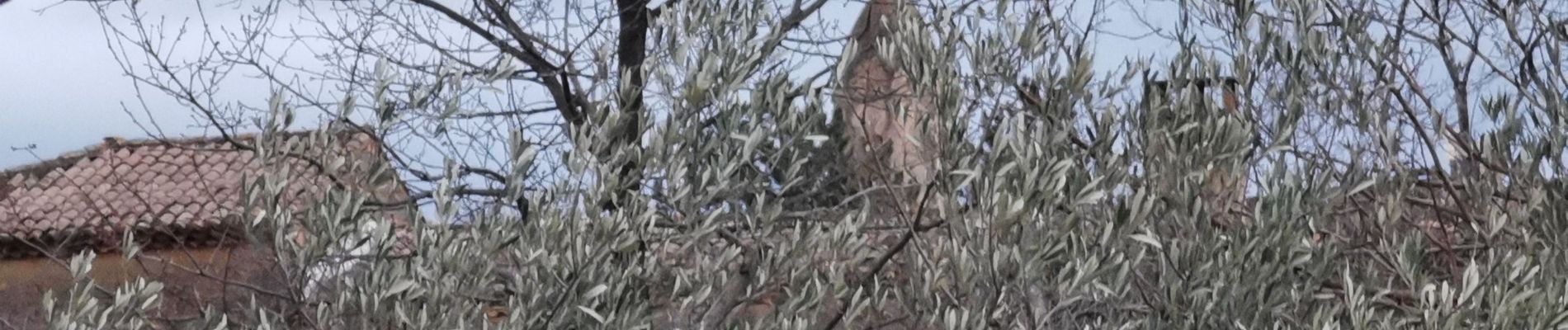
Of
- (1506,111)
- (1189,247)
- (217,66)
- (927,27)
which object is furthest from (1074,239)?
(217,66)

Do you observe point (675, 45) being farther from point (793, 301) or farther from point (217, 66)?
point (217, 66)

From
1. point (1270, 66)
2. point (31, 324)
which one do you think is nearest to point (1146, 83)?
point (1270, 66)

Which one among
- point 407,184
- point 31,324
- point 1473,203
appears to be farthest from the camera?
point 31,324

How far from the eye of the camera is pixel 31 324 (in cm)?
1248

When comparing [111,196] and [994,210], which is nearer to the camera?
[994,210]

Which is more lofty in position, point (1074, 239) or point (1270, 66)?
point (1270, 66)

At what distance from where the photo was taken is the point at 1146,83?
4.29 m

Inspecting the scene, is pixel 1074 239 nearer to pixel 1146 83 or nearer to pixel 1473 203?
pixel 1146 83

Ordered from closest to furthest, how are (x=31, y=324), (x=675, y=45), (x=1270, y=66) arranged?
(x=675, y=45)
(x=1270, y=66)
(x=31, y=324)

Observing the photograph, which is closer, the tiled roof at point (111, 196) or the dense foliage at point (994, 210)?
the dense foliage at point (994, 210)

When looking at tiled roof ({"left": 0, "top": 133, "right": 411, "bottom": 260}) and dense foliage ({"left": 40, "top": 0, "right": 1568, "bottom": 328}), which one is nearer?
dense foliage ({"left": 40, "top": 0, "right": 1568, "bottom": 328})

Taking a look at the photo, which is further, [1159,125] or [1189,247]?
[1159,125]

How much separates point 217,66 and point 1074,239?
6.46 metres

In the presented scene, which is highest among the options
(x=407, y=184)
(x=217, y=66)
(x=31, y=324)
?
(x=217, y=66)
